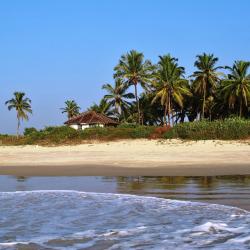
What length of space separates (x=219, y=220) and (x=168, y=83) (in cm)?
4494

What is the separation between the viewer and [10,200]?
1039 centimetres

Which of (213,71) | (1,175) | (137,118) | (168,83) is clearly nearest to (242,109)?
(213,71)

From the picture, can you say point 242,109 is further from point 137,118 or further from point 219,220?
point 219,220

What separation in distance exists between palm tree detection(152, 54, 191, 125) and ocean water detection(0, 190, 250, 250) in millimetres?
41773

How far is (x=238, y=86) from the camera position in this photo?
1935 inches

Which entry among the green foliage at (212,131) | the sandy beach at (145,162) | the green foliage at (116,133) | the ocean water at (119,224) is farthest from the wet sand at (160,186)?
the green foliage at (116,133)

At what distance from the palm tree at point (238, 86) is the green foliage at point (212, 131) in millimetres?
16657

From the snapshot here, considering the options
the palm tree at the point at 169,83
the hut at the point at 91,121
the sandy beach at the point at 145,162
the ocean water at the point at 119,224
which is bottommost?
the ocean water at the point at 119,224

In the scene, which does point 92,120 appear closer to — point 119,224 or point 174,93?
point 174,93

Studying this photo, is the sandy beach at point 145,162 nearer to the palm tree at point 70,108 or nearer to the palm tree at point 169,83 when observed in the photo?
the palm tree at point 169,83

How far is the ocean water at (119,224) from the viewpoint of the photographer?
239 inches

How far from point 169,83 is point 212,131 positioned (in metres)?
20.4

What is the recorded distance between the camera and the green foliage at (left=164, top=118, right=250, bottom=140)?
103 ft

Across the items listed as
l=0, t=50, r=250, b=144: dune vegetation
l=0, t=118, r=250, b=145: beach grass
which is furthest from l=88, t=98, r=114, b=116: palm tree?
l=0, t=118, r=250, b=145: beach grass
